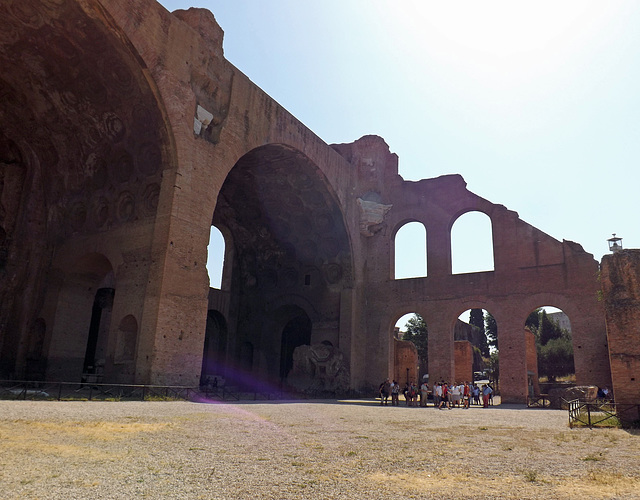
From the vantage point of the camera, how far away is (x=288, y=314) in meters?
23.1

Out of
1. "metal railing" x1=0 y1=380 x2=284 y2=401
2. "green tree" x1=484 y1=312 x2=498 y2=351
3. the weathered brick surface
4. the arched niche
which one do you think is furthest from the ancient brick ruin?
"green tree" x1=484 y1=312 x2=498 y2=351

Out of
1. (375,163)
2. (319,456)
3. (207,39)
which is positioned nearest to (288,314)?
(375,163)

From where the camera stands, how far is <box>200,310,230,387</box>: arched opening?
72.6ft

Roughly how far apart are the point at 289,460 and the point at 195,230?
940 cm

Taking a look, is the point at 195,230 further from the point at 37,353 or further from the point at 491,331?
the point at 491,331

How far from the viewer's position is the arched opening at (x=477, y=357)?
2107cm

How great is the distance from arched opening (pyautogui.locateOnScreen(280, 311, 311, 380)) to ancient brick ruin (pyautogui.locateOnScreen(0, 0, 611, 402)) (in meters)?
0.07

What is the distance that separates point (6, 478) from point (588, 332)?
55.3 ft

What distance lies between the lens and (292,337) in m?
23.5

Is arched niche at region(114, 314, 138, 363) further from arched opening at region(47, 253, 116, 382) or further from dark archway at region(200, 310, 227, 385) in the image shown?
dark archway at region(200, 310, 227, 385)

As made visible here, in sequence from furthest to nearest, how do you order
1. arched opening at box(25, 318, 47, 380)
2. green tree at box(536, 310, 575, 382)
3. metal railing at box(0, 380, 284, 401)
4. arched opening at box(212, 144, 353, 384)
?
1. green tree at box(536, 310, 575, 382)
2. arched opening at box(212, 144, 353, 384)
3. arched opening at box(25, 318, 47, 380)
4. metal railing at box(0, 380, 284, 401)

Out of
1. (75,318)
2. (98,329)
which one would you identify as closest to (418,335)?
(98,329)

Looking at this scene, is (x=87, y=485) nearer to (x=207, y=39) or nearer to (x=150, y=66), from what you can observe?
(x=150, y=66)

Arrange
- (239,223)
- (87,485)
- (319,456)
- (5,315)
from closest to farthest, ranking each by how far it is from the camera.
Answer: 1. (87,485)
2. (319,456)
3. (5,315)
4. (239,223)
